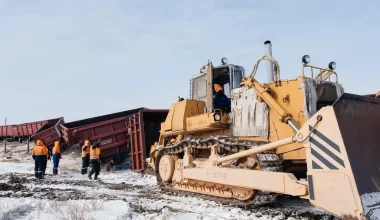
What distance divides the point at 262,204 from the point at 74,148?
1131cm

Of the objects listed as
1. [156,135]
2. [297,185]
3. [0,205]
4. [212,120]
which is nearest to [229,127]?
[212,120]

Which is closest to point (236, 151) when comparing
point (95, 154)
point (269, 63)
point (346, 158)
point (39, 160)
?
point (269, 63)

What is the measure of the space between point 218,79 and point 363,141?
4378mm

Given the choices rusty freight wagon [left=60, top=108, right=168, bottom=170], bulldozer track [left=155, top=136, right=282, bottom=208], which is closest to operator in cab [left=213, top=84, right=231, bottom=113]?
bulldozer track [left=155, top=136, right=282, bottom=208]

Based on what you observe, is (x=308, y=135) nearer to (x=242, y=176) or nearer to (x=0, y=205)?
(x=242, y=176)

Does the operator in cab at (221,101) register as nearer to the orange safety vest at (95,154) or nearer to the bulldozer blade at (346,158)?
the bulldozer blade at (346,158)

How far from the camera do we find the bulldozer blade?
4055mm

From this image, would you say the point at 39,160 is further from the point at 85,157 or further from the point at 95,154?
the point at 95,154

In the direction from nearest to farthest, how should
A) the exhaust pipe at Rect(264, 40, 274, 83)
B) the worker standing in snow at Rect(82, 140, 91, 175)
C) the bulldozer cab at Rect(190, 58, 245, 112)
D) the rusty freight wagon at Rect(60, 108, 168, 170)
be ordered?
the exhaust pipe at Rect(264, 40, 274, 83), the bulldozer cab at Rect(190, 58, 245, 112), the worker standing in snow at Rect(82, 140, 91, 175), the rusty freight wagon at Rect(60, 108, 168, 170)

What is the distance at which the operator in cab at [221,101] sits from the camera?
7.77 metres

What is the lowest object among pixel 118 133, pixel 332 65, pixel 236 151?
pixel 236 151

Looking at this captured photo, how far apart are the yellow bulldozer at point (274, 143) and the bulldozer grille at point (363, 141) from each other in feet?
0.04

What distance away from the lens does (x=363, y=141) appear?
4.50 m

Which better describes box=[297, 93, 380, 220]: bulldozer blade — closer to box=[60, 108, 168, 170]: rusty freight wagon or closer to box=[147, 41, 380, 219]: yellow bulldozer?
box=[147, 41, 380, 219]: yellow bulldozer
